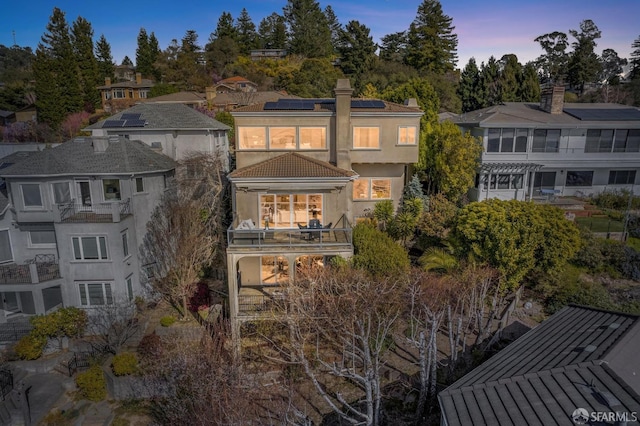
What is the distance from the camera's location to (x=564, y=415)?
8617mm

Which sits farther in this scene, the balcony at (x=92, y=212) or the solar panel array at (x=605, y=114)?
the solar panel array at (x=605, y=114)

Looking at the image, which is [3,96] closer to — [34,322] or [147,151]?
[147,151]

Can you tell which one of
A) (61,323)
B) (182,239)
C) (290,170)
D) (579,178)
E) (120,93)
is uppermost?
(120,93)

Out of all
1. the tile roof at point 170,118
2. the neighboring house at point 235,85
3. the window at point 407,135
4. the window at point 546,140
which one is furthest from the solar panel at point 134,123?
the neighboring house at point 235,85

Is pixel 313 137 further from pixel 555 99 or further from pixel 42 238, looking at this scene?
pixel 555 99

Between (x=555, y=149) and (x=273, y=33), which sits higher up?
(x=273, y=33)

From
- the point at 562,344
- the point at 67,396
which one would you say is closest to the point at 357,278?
the point at 562,344

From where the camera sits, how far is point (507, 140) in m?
31.4

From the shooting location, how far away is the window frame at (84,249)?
73.0 feet

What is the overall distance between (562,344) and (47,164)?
26967 mm

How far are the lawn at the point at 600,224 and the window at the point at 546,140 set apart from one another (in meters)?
6.81

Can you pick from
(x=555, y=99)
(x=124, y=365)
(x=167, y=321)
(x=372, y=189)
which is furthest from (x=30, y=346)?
(x=555, y=99)

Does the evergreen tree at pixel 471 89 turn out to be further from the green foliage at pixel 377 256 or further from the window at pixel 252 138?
the green foliage at pixel 377 256

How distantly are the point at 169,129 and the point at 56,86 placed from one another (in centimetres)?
3618
